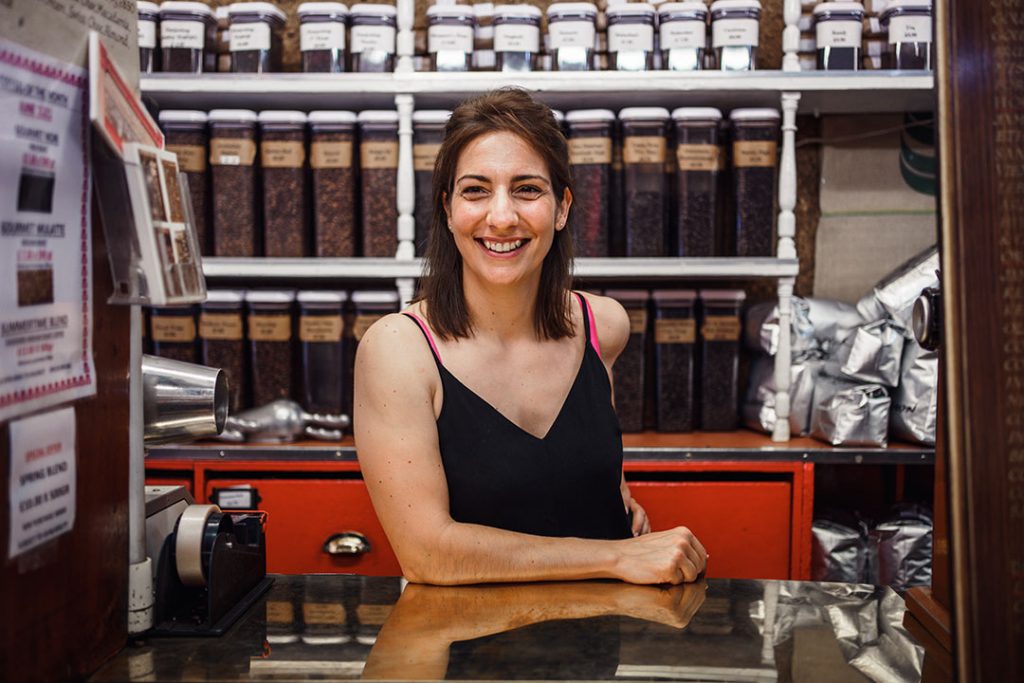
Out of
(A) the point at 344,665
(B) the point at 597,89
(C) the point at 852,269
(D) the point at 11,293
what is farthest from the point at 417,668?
(C) the point at 852,269

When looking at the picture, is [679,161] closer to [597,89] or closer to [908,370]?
[597,89]

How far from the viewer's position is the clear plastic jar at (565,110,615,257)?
7.15 feet

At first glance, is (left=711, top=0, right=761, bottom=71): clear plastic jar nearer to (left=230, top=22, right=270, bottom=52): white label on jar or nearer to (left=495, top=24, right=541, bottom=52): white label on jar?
(left=495, top=24, right=541, bottom=52): white label on jar

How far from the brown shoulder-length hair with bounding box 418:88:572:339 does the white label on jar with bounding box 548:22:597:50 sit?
30.1 inches

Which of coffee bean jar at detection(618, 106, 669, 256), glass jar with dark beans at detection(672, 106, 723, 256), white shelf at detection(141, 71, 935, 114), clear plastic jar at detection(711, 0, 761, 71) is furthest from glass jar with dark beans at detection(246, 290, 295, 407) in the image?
clear plastic jar at detection(711, 0, 761, 71)

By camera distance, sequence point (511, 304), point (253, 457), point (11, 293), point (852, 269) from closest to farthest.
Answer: point (11, 293)
point (511, 304)
point (253, 457)
point (852, 269)

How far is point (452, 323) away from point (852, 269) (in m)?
1.55

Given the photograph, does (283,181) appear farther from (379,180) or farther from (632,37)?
(632,37)

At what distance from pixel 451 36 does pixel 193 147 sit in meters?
0.69

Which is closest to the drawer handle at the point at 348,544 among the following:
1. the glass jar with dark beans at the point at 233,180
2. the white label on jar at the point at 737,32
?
the glass jar with dark beans at the point at 233,180

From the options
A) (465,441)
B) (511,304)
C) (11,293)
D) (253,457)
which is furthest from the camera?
(253,457)

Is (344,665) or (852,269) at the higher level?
(852,269)

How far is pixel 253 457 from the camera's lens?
212 centimetres

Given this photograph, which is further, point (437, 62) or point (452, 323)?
point (437, 62)
